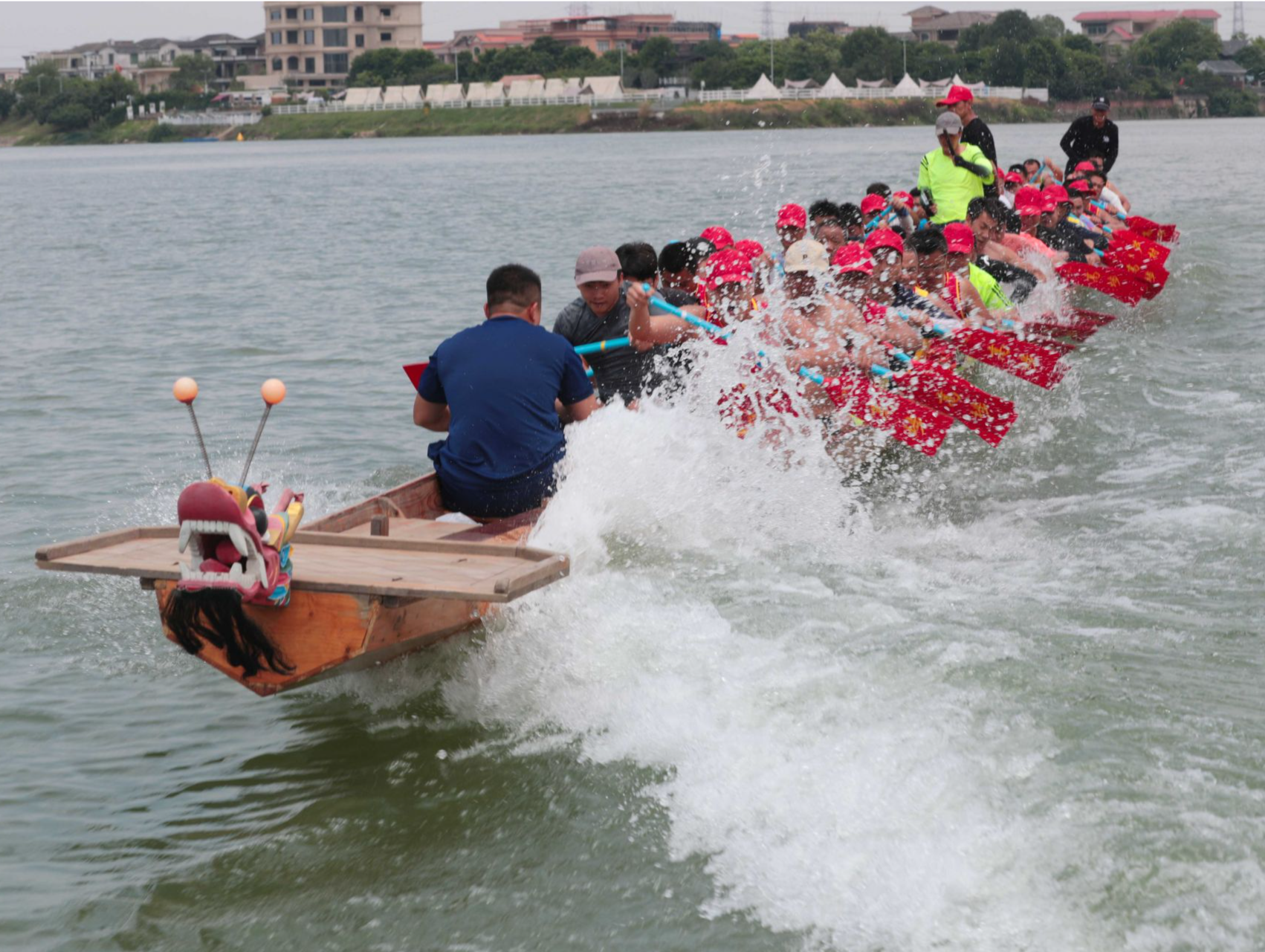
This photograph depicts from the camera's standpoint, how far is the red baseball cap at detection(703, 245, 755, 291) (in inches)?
357

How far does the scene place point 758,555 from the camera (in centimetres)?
750

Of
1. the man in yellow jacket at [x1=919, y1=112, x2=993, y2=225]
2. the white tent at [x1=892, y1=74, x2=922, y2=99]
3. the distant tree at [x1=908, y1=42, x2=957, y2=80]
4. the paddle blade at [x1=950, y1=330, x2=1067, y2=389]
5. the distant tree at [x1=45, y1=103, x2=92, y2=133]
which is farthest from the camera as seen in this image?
the distant tree at [x1=45, y1=103, x2=92, y2=133]

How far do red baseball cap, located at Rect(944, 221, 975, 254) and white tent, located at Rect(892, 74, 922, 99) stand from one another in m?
85.9

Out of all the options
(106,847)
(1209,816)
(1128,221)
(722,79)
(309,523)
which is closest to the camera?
(1209,816)

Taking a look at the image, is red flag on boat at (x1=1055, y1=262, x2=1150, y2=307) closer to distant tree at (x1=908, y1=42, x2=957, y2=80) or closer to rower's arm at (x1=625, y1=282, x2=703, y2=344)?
rower's arm at (x1=625, y1=282, x2=703, y2=344)

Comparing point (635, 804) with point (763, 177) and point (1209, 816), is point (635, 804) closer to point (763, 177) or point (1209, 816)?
point (1209, 816)

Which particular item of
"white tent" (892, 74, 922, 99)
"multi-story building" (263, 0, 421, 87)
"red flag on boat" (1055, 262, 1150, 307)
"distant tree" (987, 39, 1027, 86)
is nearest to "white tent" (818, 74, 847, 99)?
"white tent" (892, 74, 922, 99)

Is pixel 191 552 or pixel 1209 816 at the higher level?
pixel 191 552

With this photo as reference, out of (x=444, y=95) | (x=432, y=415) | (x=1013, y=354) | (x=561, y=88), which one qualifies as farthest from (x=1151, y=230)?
(x=444, y=95)

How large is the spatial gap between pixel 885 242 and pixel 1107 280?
532cm

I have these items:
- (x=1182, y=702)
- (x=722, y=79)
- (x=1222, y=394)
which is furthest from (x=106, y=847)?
(x=722, y=79)

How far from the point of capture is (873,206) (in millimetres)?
13570

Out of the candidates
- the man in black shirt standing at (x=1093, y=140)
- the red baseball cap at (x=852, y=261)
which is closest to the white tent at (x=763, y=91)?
the man in black shirt standing at (x=1093, y=140)

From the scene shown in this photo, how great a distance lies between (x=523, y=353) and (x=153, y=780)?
237 centimetres
